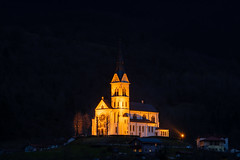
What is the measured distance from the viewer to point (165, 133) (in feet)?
527

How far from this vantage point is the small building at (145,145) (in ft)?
387

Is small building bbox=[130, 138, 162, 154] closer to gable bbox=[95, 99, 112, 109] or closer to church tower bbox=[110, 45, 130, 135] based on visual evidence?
church tower bbox=[110, 45, 130, 135]

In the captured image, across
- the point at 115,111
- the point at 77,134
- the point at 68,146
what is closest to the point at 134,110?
the point at 115,111

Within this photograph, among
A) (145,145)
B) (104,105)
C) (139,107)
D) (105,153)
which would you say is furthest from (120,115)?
(105,153)

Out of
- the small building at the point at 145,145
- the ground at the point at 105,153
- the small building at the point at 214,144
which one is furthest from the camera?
the small building at the point at 214,144

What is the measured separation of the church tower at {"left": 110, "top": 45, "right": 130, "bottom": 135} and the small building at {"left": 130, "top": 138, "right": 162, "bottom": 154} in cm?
2651

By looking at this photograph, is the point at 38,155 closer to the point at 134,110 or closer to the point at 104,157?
the point at 104,157

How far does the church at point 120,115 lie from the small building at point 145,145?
2474 centimetres

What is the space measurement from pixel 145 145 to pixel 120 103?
33763 millimetres

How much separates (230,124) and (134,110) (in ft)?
174

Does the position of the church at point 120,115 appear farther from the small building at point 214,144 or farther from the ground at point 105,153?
the small building at point 214,144

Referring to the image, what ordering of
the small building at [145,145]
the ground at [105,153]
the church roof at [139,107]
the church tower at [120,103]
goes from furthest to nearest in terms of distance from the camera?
the church roof at [139,107], the church tower at [120,103], the small building at [145,145], the ground at [105,153]

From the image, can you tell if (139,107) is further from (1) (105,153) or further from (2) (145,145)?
(1) (105,153)

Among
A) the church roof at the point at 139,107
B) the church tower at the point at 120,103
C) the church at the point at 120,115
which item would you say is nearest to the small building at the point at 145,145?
the church at the point at 120,115
